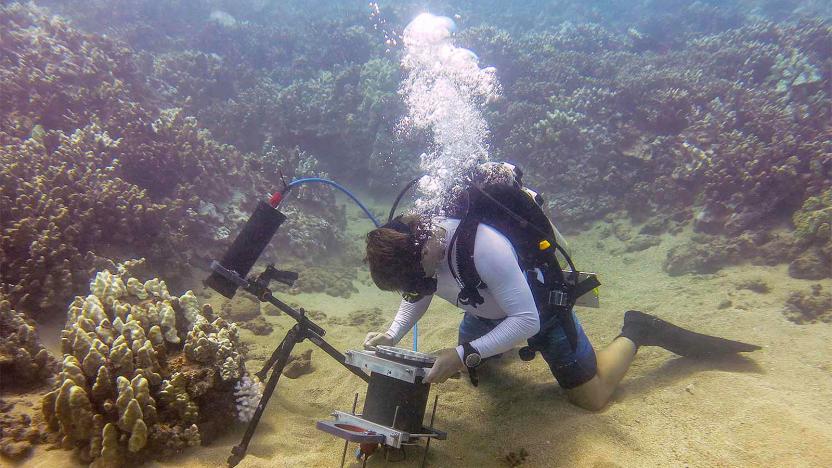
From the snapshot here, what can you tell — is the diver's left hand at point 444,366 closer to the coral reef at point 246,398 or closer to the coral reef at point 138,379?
the coral reef at point 246,398

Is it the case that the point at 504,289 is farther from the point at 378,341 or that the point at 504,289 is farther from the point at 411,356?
the point at 378,341

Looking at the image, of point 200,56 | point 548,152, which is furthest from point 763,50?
point 200,56

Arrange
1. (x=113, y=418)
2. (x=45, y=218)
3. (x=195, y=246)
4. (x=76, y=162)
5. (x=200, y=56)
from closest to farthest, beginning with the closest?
1. (x=113, y=418)
2. (x=45, y=218)
3. (x=76, y=162)
4. (x=195, y=246)
5. (x=200, y=56)

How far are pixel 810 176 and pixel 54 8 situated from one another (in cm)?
2565

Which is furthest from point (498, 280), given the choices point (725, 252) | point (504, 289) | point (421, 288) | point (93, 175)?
point (93, 175)

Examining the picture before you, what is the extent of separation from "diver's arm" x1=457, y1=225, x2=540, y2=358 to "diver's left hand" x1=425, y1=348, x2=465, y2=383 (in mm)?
62

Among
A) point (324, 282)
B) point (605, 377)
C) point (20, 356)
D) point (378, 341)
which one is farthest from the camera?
point (324, 282)

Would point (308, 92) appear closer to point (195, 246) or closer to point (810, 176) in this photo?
point (195, 246)

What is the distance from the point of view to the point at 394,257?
257cm

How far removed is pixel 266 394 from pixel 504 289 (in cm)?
186

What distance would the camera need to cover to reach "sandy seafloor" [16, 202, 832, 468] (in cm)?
265

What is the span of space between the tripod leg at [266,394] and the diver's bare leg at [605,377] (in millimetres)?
2472

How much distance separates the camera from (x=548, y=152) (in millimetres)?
9898

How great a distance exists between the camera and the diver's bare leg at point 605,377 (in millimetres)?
3414
